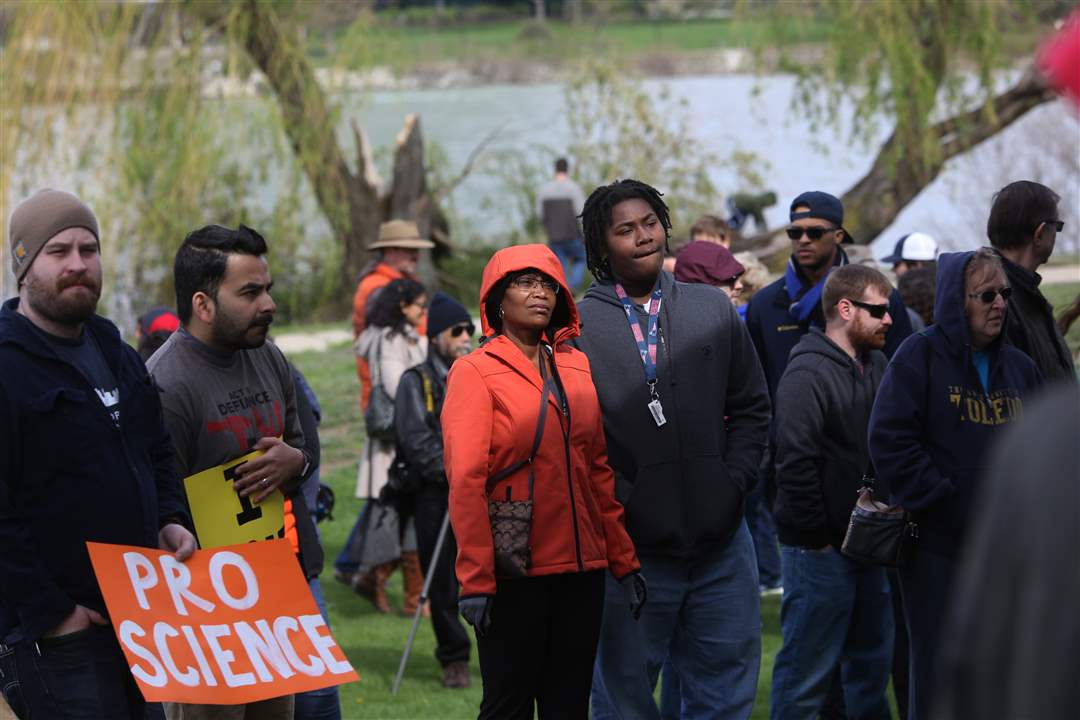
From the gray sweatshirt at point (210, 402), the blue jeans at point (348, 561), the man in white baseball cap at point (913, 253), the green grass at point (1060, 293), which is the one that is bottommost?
the blue jeans at point (348, 561)

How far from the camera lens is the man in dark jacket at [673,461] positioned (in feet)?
16.7

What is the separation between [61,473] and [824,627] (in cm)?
297

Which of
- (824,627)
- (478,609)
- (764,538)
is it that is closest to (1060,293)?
(764,538)

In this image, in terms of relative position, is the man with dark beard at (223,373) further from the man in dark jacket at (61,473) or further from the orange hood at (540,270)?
the orange hood at (540,270)

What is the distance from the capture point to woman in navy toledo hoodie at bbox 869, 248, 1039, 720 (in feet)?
16.5

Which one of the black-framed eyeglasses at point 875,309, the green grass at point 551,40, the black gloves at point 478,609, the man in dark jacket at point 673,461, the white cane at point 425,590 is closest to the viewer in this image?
the black gloves at point 478,609

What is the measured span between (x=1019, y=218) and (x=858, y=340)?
81 centimetres

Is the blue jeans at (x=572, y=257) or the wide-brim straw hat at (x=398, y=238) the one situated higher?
the wide-brim straw hat at (x=398, y=238)

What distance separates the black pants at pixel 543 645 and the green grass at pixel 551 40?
545 inches

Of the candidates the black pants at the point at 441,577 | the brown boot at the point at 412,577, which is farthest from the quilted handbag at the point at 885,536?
the brown boot at the point at 412,577

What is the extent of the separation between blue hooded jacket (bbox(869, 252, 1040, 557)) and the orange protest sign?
1.94 meters

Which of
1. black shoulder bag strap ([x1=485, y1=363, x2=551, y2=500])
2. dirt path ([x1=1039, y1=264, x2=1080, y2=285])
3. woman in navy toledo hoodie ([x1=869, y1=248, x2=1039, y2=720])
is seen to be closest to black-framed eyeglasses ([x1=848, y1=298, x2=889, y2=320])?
woman in navy toledo hoodie ([x1=869, y1=248, x2=1039, y2=720])

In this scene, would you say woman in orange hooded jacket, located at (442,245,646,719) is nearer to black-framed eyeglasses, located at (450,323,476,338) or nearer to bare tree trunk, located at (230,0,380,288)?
black-framed eyeglasses, located at (450,323,476,338)

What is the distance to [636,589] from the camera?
4957 millimetres
